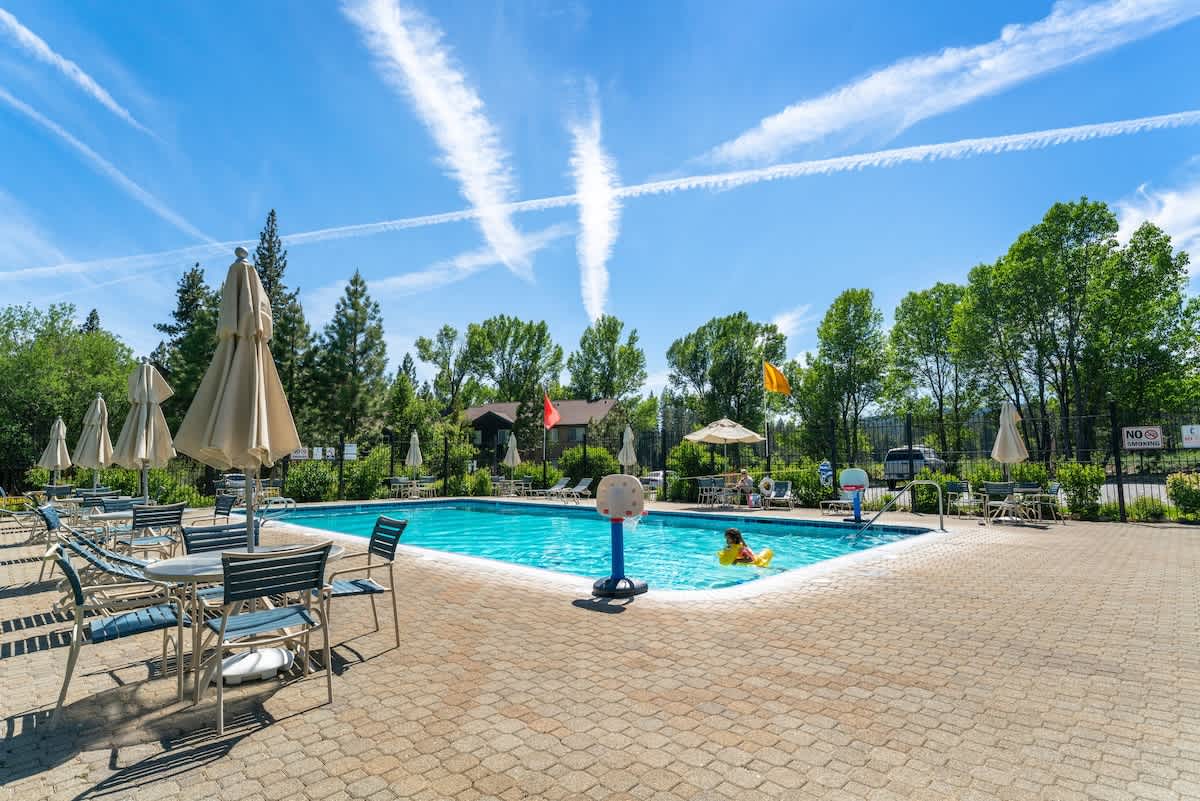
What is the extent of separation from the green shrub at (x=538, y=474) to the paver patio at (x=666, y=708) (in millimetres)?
16335

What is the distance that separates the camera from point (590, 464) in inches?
834

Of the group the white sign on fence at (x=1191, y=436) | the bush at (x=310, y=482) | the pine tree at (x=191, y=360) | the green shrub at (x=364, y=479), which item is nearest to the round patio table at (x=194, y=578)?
the bush at (x=310, y=482)

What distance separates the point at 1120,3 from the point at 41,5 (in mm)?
14492

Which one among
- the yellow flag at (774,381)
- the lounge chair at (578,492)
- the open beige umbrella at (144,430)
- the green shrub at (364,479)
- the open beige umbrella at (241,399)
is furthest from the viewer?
the green shrub at (364,479)

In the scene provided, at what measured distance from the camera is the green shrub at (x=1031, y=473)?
45.0 ft

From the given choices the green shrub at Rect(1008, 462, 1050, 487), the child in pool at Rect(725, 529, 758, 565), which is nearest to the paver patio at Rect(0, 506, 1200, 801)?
the child in pool at Rect(725, 529, 758, 565)

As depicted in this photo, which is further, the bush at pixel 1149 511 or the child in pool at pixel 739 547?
the bush at pixel 1149 511

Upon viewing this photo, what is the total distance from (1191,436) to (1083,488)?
2248mm

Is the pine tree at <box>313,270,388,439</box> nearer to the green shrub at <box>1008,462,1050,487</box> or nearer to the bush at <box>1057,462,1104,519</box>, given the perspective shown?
the green shrub at <box>1008,462,1050,487</box>

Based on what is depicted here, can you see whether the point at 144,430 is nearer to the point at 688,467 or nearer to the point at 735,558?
the point at 735,558

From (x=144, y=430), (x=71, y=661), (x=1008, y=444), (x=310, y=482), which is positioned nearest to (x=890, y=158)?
(x=1008, y=444)

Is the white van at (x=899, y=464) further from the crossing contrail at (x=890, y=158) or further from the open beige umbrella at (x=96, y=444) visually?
the open beige umbrella at (x=96, y=444)

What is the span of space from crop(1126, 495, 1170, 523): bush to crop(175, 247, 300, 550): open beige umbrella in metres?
16.0

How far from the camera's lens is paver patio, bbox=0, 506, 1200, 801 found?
8.02 feet
